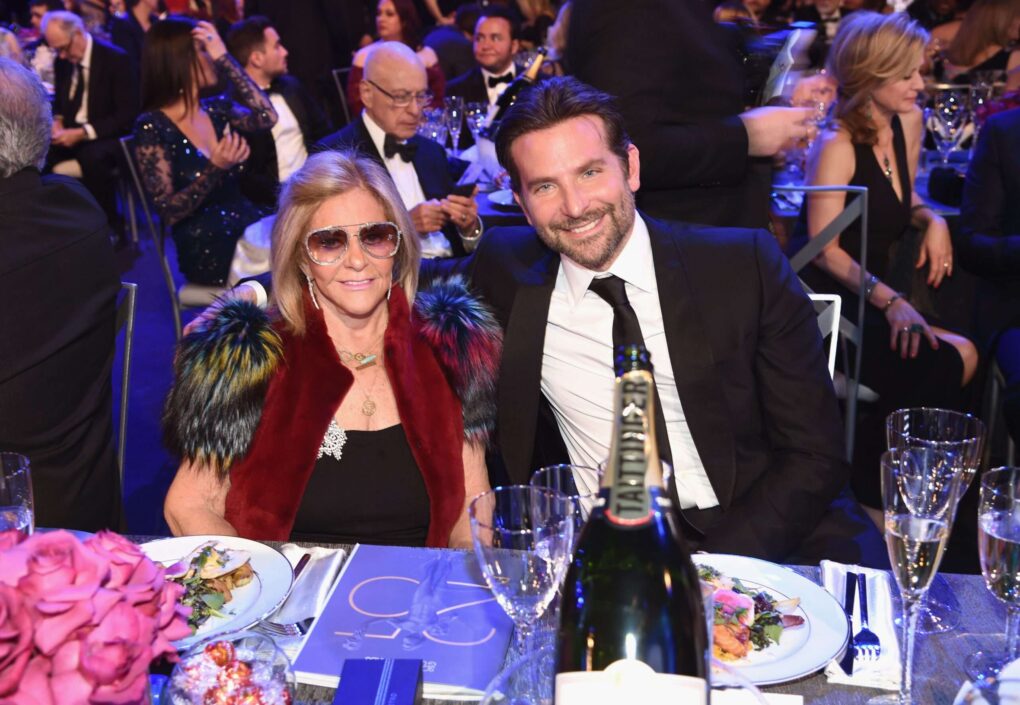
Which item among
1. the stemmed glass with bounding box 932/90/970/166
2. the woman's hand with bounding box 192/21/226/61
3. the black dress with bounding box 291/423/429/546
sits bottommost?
the black dress with bounding box 291/423/429/546

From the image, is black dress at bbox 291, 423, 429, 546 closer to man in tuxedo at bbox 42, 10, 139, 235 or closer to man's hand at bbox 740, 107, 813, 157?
man's hand at bbox 740, 107, 813, 157

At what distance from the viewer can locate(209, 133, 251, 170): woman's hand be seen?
483 cm

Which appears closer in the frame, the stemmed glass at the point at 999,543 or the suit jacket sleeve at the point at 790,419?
the stemmed glass at the point at 999,543

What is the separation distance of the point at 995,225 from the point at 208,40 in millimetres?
3570

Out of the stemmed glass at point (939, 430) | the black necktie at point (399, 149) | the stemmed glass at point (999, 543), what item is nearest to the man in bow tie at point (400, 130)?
the black necktie at point (399, 149)

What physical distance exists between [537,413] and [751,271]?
0.57 meters

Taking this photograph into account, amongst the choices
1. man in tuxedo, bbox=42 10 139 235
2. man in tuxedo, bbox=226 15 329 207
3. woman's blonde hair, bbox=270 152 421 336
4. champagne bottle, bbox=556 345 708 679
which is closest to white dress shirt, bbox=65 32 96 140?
man in tuxedo, bbox=42 10 139 235

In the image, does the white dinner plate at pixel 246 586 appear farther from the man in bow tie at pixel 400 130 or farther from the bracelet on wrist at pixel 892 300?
the man in bow tie at pixel 400 130

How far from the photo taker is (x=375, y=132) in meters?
4.64

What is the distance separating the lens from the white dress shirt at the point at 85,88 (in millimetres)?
7465

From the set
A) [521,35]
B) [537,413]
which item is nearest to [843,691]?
[537,413]

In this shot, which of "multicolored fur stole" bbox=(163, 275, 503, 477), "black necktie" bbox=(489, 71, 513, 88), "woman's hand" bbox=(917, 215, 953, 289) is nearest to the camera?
"multicolored fur stole" bbox=(163, 275, 503, 477)

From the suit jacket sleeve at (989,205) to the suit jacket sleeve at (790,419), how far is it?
164 centimetres

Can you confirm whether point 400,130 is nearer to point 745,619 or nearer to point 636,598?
point 745,619
